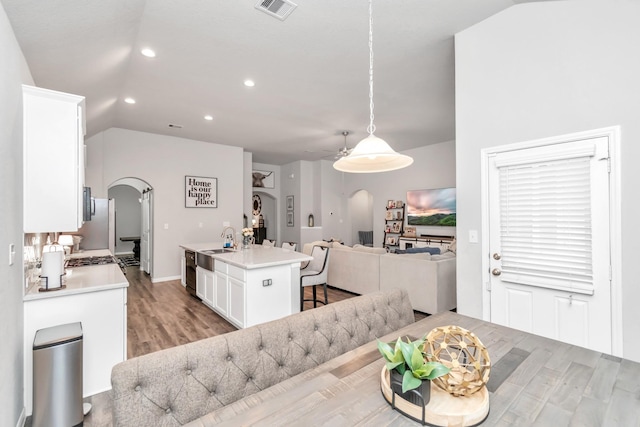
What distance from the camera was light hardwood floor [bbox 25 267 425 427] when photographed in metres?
2.34

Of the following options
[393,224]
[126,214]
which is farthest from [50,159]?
[126,214]

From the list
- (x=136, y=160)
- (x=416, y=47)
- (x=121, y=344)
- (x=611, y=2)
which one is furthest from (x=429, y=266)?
(x=136, y=160)

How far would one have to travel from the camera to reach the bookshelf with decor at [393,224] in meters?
8.20

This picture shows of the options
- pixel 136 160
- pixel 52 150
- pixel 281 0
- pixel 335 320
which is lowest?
pixel 335 320

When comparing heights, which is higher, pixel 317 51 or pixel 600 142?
pixel 317 51

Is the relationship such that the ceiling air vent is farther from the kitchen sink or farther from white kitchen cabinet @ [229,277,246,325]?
the kitchen sink

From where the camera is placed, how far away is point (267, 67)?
136 inches

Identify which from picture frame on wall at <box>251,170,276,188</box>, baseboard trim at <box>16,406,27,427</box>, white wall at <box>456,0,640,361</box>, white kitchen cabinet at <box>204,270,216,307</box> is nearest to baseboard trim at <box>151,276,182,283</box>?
white kitchen cabinet at <box>204,270,216,307</box>

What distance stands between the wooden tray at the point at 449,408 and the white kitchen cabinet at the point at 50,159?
2481 millimetres

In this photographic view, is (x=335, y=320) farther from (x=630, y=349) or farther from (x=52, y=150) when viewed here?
(x=52, y=150)

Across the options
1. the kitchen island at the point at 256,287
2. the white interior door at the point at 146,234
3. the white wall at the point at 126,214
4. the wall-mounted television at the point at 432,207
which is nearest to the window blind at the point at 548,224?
the kitchen island at the point at 256,287

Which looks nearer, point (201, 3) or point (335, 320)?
point (335, 320)

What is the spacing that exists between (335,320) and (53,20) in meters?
2.68

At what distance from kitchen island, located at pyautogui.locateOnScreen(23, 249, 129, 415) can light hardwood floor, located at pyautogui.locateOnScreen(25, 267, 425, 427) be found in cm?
20
